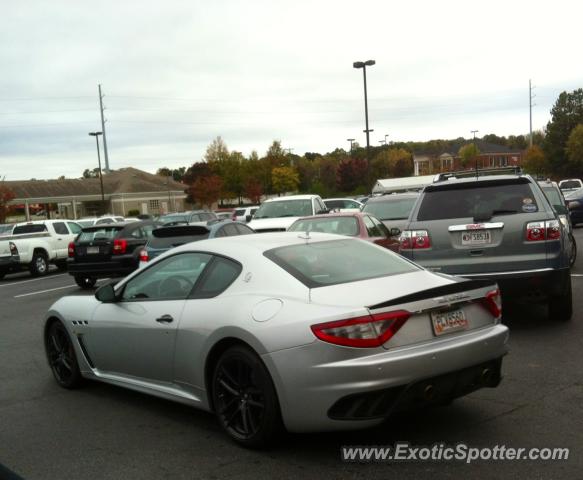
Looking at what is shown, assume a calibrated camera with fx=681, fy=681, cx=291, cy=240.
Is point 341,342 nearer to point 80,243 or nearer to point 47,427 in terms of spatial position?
point 47,427

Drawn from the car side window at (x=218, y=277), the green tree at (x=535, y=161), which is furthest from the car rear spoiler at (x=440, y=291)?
the green tree at (x=535, y=161)

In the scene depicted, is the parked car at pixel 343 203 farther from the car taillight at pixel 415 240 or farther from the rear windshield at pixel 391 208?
the car taillight at pixel 415 240

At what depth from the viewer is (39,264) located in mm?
22422

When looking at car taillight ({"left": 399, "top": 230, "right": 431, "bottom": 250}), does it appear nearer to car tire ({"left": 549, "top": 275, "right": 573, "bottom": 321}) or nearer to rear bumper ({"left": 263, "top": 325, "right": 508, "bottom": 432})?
car tire ({"left": 549, "top": 275, "right": 573, "bottom": 321})

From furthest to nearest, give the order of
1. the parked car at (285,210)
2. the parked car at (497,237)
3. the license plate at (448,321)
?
1. the parked car at (285,210)
2. the parked car at (497,237)
3. the license plate at (448,321)

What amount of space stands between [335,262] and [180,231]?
8.57 metres

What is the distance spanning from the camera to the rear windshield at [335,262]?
Result: 4.70m

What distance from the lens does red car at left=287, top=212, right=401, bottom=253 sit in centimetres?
1199

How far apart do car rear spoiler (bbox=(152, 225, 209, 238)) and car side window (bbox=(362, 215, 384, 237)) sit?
3.06 metres

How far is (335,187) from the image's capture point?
10300cm

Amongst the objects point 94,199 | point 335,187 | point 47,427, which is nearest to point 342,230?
point 47,427

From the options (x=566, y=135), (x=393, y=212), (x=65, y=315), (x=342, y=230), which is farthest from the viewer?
(x=566, y=135)

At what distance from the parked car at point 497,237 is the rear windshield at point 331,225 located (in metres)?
3.60

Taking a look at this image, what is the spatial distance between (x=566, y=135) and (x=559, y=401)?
103 m
